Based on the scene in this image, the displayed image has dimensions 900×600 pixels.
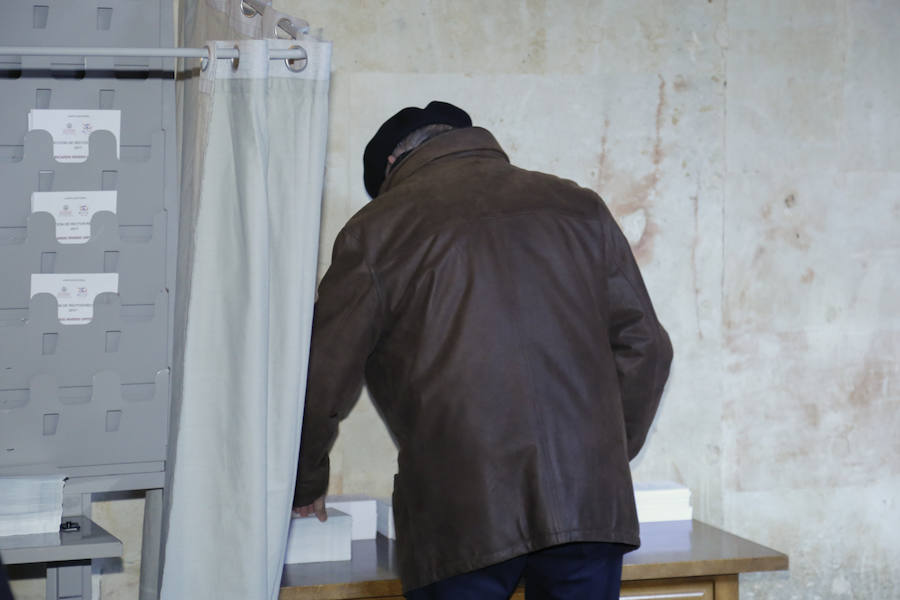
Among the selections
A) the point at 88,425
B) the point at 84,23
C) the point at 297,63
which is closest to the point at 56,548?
the point at 88,425

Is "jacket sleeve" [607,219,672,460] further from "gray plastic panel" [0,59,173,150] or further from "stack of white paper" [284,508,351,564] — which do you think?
"gray plastic panel" [0,59,173,150]

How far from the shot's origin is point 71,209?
91.3 inches

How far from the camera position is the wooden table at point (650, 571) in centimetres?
219

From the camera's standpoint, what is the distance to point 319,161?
1771 millimetres

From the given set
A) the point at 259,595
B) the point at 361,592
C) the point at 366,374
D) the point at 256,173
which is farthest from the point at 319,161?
the point at 361,592

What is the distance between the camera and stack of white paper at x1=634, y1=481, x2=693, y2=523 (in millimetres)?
2723

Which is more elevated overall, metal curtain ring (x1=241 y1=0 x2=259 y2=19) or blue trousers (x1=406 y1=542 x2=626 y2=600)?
metal curtain ring (x1=241 y1=0 x2=259 y2=19)

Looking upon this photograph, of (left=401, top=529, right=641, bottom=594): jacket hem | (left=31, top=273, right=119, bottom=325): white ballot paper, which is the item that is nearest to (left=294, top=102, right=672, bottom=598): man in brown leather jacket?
(left=401, top=529, right=641, bottom=594): jacket hem

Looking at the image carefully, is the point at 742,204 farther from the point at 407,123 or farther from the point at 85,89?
the point at 85,89

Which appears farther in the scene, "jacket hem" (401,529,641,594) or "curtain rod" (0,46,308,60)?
"jacket hem" (401,529,641,594)

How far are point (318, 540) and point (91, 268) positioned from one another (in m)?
0.79

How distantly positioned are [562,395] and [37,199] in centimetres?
124

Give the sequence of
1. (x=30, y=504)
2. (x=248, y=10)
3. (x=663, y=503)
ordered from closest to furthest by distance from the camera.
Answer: (x=248, y=10) → (x=30, y=504) → (x=663, y=503)

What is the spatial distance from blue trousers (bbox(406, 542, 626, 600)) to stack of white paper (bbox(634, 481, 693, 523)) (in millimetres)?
738
